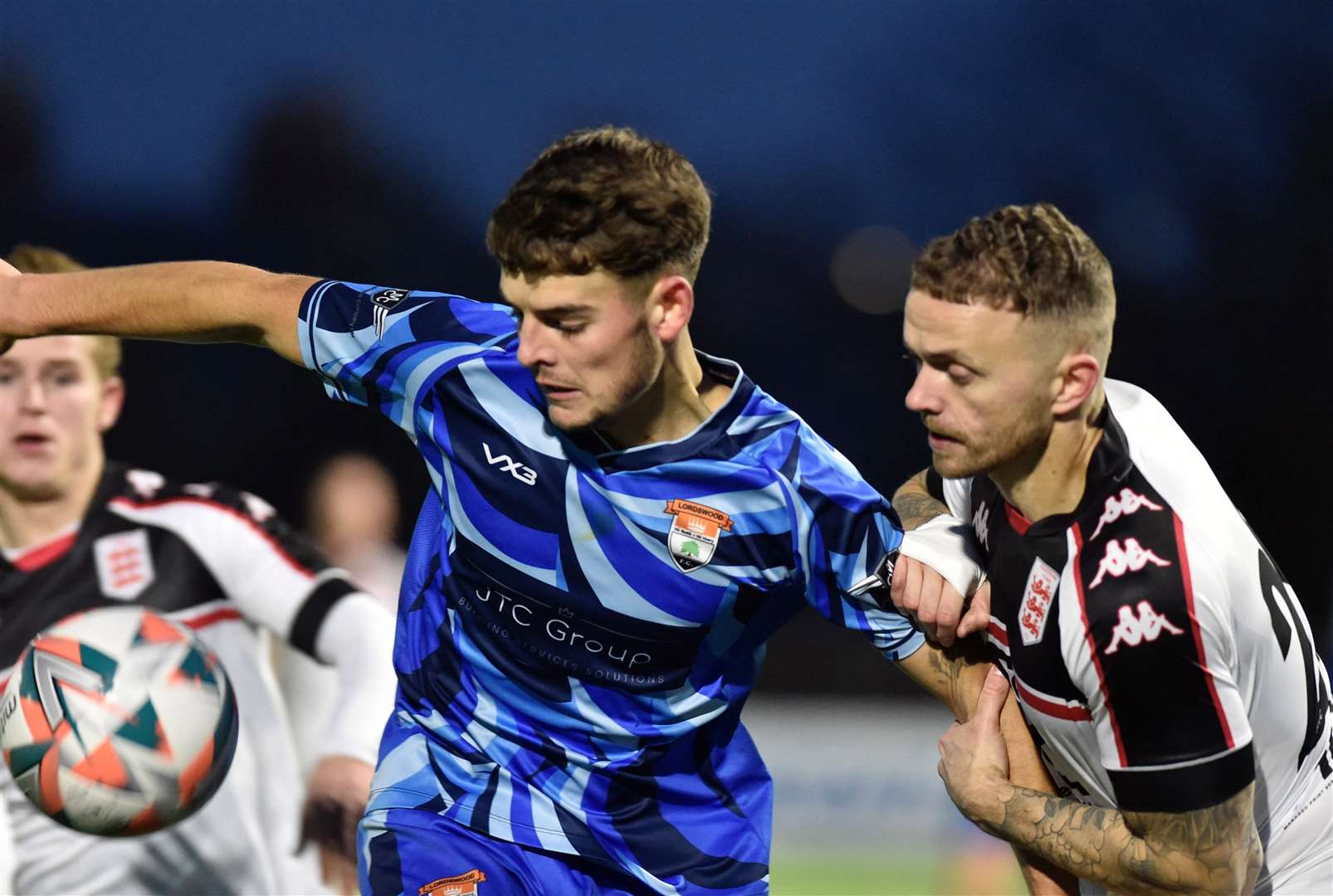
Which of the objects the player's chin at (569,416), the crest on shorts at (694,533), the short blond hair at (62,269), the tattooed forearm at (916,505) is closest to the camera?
the player's chin at (569,416)

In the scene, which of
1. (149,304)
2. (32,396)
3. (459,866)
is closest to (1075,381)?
(459,866)

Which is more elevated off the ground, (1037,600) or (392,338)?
(392,338)

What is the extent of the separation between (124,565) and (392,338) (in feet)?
8.72

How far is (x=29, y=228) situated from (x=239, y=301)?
417 centimetres

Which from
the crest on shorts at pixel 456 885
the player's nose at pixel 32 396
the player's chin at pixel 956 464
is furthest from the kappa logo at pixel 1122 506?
the player's nose at pixel 32 396

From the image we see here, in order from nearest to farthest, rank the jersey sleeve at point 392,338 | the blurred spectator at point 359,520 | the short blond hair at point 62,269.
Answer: the jersey sleeve at point 392,338 < the short blond hair at point 62,269 < the blurred spectator at point 359,520

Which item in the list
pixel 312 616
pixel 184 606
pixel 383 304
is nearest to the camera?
pixel 383 304

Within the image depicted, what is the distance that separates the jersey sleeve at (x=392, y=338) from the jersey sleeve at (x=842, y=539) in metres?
0.65

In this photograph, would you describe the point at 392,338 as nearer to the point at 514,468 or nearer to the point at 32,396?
the point at 514,468

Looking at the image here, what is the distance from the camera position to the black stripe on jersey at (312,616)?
5262 mm

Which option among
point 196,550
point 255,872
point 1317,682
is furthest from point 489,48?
point 1317,682

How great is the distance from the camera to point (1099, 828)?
106 inches

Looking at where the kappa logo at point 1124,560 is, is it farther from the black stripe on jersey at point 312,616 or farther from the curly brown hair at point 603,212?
the black stripe on jersey at point 312,616

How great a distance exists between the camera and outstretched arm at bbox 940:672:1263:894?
2.56 meters
